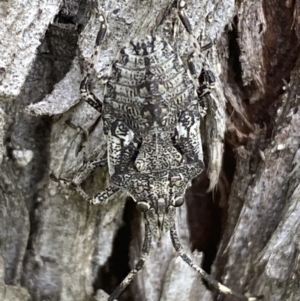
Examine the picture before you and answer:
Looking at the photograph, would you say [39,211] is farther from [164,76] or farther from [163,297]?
[164,76]

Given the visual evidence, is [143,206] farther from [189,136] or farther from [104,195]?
[189,136]

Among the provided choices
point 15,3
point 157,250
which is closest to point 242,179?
point 157,250

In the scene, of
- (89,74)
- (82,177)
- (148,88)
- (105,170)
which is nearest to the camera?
(148,88)

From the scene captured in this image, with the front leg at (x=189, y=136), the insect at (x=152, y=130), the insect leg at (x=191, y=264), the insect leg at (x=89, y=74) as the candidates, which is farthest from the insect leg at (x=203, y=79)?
the insect leg at (x=191, y=264)

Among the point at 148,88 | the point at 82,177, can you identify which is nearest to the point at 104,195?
the point at 82,177

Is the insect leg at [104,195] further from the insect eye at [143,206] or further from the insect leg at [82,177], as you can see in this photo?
the insect eye at [143,206]

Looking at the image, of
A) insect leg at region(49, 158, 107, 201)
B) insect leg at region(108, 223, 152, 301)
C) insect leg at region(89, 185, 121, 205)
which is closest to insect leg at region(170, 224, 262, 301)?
insect leg at region(108, 223, 152, 301)

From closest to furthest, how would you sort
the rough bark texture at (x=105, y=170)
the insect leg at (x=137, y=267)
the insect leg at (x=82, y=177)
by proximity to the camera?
the rough bark texture at (x=105, y=170) → the insect leg at (x=82, y=177) → the insect leg at (x=137, y=267)
